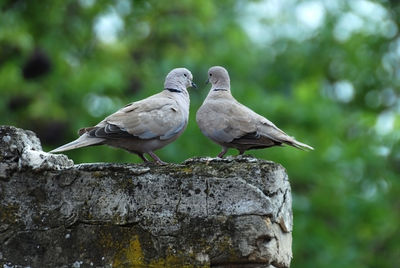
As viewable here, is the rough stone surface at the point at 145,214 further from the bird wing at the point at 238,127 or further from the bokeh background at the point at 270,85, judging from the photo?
the bokeh background at the point at 270,85

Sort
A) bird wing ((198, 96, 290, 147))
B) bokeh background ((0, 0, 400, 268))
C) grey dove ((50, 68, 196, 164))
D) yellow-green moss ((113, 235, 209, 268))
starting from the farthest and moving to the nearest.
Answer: bokeh background ((0, 0, 400, 268)) < bird wing ((198, 96, 290, 147)) < grey dove ((50, 68, 196, 164)) < yellow-green moss ((113, 235, 209, 268))

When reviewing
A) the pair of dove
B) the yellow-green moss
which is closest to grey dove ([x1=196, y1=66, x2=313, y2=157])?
the pair of dove

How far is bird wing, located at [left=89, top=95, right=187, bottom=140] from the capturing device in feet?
19.9

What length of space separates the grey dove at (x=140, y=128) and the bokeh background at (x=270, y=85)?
20.9 ft

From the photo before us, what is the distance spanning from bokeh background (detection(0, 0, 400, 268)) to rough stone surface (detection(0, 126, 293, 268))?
294 inches

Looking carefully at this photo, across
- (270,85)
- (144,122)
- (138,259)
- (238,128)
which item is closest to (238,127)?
(238,128)

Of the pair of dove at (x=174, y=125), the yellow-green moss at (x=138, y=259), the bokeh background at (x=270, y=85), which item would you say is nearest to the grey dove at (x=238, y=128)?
the pair of dove at (x=174, y=125)

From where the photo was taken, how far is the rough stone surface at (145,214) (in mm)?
5016

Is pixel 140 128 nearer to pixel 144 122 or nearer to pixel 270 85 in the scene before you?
pixel 144 122

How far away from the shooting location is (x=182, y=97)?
268 inches

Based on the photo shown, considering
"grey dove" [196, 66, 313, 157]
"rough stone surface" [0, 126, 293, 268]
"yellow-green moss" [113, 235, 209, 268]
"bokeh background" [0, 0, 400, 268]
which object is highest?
"bokeh background" [0, 0, 400, 268]

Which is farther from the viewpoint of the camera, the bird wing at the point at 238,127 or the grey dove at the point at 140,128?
the bird wing at the point at 238,127

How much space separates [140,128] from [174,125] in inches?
10.5

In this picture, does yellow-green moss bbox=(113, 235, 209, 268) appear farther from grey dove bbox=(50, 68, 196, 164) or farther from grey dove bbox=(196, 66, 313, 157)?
grey dove bbox=(196, 66, 313, 157)
